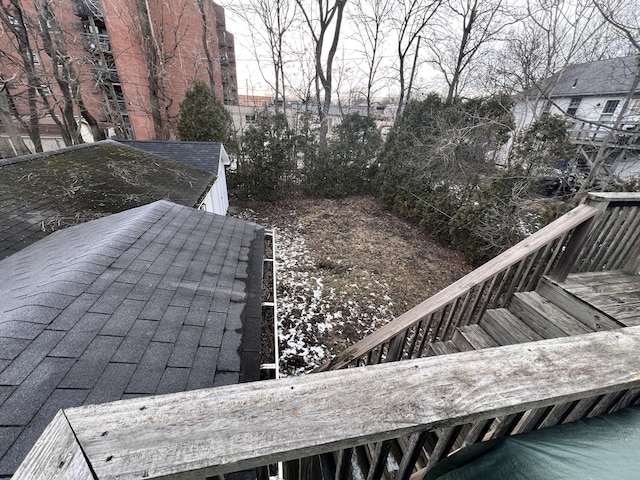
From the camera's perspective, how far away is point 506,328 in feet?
8.75

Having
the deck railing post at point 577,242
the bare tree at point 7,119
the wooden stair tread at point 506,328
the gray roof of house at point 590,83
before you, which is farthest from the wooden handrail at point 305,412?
the gray roof of house at point 590,83

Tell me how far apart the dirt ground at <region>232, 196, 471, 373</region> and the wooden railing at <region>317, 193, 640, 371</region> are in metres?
2.87

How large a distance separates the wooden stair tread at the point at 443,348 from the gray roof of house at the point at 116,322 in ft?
6.49

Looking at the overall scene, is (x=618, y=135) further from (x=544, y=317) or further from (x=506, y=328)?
(x=506, y=328)

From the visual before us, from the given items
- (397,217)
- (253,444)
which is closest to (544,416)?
(253,444)

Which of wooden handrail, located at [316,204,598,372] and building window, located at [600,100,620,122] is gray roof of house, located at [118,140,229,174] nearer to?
wooden handrail, located at [316,204,598,372]

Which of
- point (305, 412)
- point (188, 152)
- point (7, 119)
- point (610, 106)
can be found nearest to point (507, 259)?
point (305, 412)

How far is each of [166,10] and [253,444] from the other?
1080 inches

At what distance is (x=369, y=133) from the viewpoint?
568 inches

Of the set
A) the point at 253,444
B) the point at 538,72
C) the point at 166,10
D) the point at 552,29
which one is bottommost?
the point at 253,444

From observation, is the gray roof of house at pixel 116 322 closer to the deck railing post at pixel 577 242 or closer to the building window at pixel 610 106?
the deck railing post at pixel 577 242

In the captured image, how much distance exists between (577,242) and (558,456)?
2.70 m

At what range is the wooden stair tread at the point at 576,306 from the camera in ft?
7.79

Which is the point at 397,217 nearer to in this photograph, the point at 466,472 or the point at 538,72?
the point at 538,72
